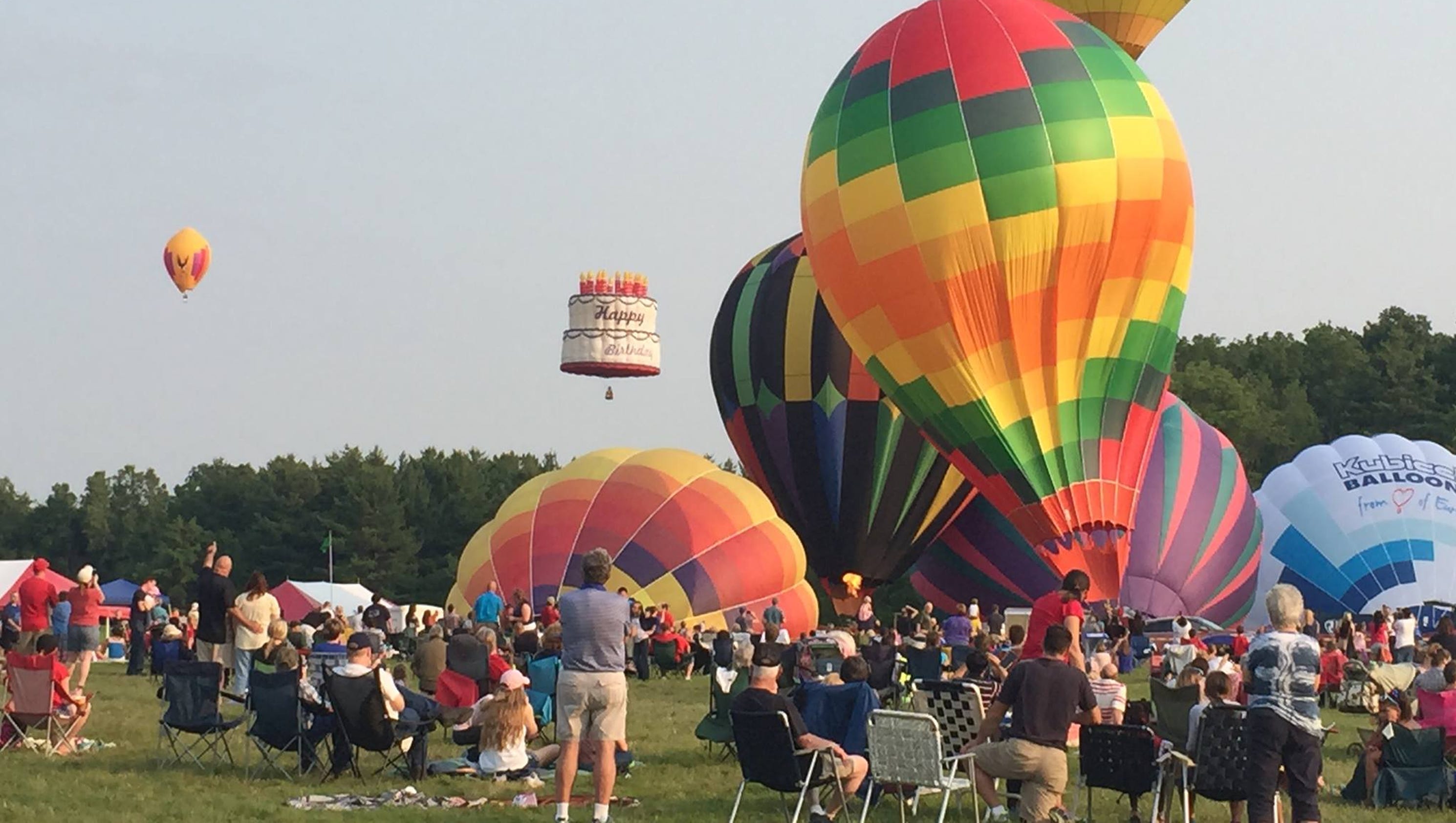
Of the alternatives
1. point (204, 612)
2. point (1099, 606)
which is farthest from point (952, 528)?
point (204, 612)

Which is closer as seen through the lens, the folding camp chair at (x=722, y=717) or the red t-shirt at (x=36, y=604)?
Answer: the folding camp chair at (x=722, y=717)

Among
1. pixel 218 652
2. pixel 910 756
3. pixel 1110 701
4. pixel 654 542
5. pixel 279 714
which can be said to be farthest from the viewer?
pixel 654 542

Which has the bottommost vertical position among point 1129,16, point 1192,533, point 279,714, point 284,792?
point 284,792

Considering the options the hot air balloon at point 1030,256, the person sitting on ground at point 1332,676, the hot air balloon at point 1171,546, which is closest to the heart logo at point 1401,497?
the hot air balloon at point 1171,546

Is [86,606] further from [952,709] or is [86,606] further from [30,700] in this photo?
[952,709]

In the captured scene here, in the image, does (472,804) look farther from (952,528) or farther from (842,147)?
(952,528)

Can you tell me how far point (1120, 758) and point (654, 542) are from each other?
67.0ft

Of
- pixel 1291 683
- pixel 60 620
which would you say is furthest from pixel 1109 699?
pixel 60 620

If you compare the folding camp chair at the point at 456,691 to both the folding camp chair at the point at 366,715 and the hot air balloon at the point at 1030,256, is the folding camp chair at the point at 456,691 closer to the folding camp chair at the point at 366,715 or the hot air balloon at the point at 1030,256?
the folding camp chair at the point at 366,715

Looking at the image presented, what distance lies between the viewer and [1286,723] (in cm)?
854

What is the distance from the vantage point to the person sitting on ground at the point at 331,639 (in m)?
13.0

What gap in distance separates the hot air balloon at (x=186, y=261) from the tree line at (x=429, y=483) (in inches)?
1050

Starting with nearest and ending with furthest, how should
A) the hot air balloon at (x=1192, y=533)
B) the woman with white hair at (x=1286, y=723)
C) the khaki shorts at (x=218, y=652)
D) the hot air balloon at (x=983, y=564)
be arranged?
the woman with white hair at (x=1286, y=723)
the khaki shorts at (x=218, y=652)
the hot air balloon at (x=1192, y=533)
the hot air balloon at (x=983, y=564)

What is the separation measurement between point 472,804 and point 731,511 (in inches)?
785
